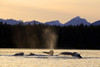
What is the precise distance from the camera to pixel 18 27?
6688 inches

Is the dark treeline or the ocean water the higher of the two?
the dark treeline

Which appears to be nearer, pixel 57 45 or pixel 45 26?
pixel 57 45

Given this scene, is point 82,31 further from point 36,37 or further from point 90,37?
point 36,37

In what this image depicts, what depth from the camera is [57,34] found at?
171000 mm

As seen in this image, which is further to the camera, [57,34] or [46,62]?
[57,34]

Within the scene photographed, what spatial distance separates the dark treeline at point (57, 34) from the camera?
15938cm

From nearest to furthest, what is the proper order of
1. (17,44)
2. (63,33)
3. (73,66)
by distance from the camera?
(73,66) → (17,44) → (63,33)

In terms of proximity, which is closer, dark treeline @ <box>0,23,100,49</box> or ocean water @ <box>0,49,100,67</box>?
ocean water @ <box>0,49,100,67</box>

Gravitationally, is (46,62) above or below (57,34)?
below

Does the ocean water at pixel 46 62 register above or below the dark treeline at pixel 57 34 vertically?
below

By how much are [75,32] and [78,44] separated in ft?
27.7

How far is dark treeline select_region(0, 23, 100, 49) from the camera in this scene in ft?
523

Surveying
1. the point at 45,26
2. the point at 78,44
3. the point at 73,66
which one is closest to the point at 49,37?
the point at 45,26

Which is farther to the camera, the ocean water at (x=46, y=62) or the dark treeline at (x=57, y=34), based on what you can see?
the dark treeline at (x=57, y=34)
